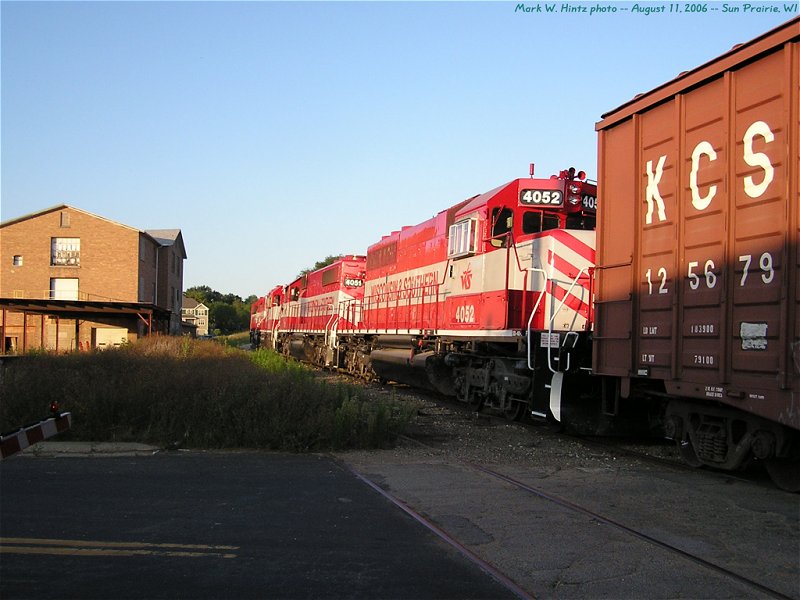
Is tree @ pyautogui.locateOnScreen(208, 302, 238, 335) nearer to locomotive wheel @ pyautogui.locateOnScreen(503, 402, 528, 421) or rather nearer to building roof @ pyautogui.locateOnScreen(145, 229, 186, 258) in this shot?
building roof @ pyautogui.locateOnScreen(145, 229, 186, 258)

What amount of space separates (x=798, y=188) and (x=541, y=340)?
4.96 meters

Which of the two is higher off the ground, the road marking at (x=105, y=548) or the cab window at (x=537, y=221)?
the cab window at (x=537, y=221)

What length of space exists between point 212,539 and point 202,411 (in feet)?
15.6

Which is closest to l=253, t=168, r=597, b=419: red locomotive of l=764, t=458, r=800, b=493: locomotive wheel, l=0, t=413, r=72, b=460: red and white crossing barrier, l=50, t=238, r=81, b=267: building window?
l=764, t=458, r=800, b=493: locomotive wheel

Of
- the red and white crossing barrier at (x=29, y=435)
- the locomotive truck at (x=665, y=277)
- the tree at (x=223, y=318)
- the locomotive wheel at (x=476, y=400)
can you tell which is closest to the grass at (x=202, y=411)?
the locomotive truck at (x=665, y=277)

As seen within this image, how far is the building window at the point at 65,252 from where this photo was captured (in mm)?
46500

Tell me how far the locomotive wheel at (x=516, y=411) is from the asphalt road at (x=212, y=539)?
5.15 meters

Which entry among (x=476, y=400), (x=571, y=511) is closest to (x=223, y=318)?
(x=476, y=400)

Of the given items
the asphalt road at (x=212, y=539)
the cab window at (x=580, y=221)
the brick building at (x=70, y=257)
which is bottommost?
the asphalt road at (x=212, y=539)

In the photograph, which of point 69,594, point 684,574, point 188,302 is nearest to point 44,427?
point 69,594

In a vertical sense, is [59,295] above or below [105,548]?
above

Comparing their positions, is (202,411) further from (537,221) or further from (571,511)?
(537,221)

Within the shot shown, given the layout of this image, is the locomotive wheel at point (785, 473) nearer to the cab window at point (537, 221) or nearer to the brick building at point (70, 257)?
the cab window at point (537, 221)

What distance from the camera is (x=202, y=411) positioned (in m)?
9.91
